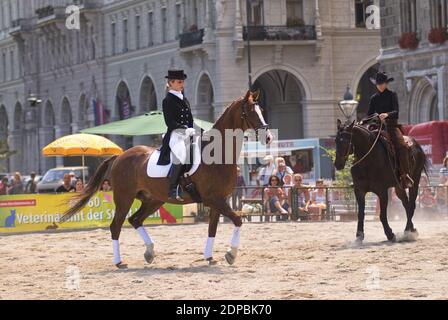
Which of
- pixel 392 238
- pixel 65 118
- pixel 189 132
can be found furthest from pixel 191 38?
pixel 189 132

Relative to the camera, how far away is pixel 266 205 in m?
32.1

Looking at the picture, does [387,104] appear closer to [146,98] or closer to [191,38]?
[191,38]

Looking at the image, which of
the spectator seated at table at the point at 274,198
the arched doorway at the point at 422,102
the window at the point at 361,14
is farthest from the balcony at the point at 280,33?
the spectator seated at table at the point at 274,198

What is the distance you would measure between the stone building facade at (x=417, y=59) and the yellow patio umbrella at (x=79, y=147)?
13508 mm

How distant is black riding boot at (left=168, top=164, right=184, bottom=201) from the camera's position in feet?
63.4

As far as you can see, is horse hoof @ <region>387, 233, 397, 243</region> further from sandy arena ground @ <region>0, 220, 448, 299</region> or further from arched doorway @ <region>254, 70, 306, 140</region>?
arched doorway @ <region>254, 70, 306, 140</region>

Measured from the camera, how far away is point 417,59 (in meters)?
47.4

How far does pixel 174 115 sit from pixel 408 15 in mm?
30006

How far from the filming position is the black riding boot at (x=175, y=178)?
19312mm

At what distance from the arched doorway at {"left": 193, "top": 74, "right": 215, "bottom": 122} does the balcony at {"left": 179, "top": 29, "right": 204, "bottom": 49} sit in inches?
67.2

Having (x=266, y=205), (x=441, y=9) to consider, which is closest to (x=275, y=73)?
(x=441, y=9)

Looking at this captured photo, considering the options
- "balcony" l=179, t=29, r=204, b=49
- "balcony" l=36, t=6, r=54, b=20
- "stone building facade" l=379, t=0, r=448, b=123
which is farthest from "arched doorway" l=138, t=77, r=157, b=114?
"stone building facade" l=379, t=0, r=448, b=123
